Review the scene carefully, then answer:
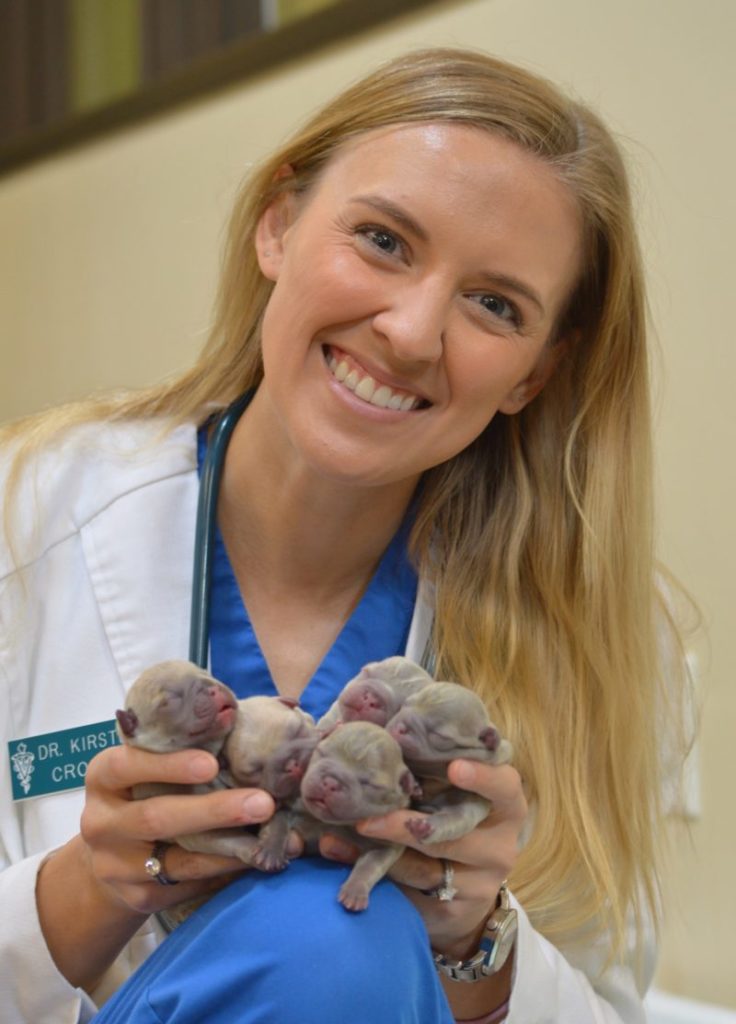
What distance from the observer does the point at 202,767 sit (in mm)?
821

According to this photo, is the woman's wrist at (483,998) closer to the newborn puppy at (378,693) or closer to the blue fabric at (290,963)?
the blue fabric at (290,963)

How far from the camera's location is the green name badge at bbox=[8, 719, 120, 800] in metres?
1.29

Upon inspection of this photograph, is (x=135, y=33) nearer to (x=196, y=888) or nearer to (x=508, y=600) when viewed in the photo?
(x=508, y=600)

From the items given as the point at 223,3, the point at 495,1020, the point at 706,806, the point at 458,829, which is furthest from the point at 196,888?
the point at 223,3

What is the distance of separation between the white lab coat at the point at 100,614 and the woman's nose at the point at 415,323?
33 cm

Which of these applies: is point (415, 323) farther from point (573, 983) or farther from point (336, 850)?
point (573, 983)

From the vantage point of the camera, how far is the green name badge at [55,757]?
1.29 meters

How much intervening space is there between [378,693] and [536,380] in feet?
2.27

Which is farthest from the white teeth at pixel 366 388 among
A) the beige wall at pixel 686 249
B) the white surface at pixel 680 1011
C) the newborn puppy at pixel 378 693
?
the white surface at pixel 680 1011

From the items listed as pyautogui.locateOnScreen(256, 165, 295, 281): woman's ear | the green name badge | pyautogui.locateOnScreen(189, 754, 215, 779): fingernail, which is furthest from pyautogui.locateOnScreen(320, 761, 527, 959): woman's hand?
pyautogui.locateOnScreen(256, 165, 295, 281): woman's ear

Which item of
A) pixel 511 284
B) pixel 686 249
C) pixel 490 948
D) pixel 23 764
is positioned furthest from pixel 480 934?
pixel 686 249

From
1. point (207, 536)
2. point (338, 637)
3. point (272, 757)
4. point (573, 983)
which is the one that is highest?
point (272, 757)

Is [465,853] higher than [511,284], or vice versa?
[511,284]

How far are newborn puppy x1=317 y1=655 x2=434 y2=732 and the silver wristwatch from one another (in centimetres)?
32
